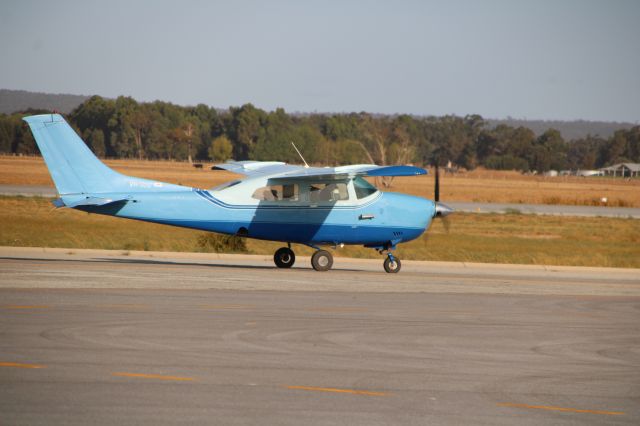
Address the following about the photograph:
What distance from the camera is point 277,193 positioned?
21234mm

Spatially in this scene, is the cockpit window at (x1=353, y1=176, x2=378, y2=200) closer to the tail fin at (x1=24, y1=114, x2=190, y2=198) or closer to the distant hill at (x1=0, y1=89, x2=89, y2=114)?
the tail fin at (x1=24, y1=114, x2=190, y2=198)

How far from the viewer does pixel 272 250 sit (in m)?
31.0

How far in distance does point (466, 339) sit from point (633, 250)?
2534 cm

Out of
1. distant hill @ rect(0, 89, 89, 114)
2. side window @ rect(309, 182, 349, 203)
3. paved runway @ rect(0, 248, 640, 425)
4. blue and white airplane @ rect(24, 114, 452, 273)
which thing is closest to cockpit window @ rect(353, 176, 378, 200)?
blue and white airplane @ rect(24, 114, 452, 273)

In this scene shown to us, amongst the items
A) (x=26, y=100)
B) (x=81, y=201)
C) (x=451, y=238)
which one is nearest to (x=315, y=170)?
(x=81, y=201)

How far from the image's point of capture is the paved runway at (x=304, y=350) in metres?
8.95

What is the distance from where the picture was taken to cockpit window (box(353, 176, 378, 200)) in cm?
2180

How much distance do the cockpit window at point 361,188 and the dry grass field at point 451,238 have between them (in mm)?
2957

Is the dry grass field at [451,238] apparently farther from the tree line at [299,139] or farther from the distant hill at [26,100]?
the tree line at [299,139]

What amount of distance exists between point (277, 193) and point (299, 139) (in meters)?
98.2

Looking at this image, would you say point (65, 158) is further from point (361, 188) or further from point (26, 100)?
point (26, 100)

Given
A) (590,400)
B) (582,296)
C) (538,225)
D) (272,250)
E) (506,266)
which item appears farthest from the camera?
(538,225)

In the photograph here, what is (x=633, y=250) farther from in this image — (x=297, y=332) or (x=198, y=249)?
(x=297, y=332)

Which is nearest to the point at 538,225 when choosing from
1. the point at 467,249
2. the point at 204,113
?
the point at 467,249
